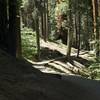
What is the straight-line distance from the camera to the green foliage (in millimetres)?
34647

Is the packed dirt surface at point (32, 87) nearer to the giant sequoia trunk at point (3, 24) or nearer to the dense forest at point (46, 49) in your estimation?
the dense forest at point (46, 49)

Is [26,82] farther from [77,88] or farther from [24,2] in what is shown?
[24,2]

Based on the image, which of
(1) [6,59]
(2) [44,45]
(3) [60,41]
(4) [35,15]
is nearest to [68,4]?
(4) [35,15]

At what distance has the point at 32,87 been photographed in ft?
26.6

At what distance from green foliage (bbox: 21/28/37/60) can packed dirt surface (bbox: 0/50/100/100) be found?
76.6 feet

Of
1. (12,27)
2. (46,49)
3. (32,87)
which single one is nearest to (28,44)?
(46,49)

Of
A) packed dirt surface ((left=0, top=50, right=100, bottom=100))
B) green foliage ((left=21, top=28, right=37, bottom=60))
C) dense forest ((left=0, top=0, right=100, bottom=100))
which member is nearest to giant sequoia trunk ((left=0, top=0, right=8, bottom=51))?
dense forest ((left=0, top=0, right=100, bottom=100))

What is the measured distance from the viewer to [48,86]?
8.75 metres

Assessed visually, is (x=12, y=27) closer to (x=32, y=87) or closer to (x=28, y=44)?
(x=32, y=87)

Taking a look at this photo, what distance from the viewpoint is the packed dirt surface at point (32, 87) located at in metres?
7.42

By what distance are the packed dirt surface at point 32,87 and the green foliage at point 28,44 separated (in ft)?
76.6

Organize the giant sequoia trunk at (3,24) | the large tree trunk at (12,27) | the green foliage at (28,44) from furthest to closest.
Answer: the green foliage at (28,44) < the large tree trunk at (12,27) < the giant sequoia trunk at (3,24)

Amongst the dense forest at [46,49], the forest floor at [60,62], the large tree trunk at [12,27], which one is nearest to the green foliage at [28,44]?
the dense forest at [46,49]

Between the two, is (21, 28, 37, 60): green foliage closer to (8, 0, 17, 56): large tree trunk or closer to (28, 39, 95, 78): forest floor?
(28, 39, 95, 78): forest floor
